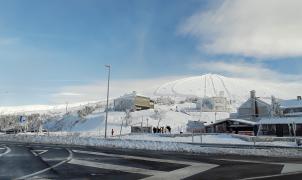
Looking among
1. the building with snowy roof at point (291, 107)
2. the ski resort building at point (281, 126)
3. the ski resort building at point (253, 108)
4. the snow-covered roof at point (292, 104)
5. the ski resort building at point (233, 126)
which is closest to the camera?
the ski resort building at point (281, 126)

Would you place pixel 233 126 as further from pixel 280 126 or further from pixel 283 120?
pixel 283 120

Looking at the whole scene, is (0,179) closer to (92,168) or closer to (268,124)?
(92,168)

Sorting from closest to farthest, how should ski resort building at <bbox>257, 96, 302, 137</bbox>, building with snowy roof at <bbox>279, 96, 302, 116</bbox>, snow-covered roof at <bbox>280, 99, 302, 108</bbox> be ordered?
1. ski resort building at <bbox>257, 96, 302, 137</bbox>
2. building with snowy roof at <bbox>279, 96, 302, 116</bbox>
3. snow-covered roof at <bbox>280, 99, 302, 108</bbox>

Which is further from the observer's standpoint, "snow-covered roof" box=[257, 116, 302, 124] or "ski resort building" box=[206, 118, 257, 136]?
"ski resort building" box=[206, 118, 257, 136]

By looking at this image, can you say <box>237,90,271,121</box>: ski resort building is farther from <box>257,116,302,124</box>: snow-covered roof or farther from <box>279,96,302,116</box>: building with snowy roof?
<box>257,116,302,124</box>: snow-covered roof

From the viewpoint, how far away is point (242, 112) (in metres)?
123

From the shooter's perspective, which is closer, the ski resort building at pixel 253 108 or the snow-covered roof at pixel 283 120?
the snow-covered roof at pixel 283 120

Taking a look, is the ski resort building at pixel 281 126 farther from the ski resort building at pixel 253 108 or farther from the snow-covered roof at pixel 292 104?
the ski resort building at pixel 253 108

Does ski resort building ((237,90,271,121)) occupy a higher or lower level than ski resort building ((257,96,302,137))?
higher

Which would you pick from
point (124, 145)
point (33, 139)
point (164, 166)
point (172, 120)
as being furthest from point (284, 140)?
point (172, 120)

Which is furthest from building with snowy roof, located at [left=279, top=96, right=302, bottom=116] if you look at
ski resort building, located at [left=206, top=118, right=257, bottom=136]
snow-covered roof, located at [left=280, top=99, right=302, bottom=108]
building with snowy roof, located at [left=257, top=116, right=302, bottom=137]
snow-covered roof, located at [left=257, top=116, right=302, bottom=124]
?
snow-covered roof, located at [left=257, top=116, right=302, bottom=124]

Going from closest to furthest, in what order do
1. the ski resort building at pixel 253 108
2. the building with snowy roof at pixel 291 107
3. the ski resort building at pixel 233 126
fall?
the ski resort building at pixel 233 126 → the building with snowy roof at pixel 291 107 → the ski resort building at pixel 253 108

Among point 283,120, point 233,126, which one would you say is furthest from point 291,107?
point 283,120

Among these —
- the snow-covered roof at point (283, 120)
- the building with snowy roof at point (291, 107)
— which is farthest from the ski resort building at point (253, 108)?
the snow-covered roof at point (283, 120)
